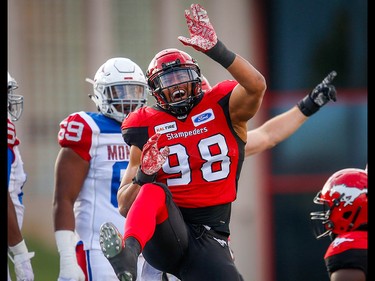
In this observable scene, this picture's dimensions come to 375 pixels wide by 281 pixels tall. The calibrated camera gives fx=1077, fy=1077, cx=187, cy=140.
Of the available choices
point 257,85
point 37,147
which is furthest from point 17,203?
point 37,147

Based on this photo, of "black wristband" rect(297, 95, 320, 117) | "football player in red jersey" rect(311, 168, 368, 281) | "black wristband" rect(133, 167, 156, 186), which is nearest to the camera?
"football player in red jersey" rect(311, 168, 368, 281)

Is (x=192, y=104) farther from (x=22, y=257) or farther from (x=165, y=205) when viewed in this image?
(x=22, y=257)

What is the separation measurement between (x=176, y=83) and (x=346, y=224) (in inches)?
42.3

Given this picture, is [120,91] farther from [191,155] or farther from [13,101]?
[191,155]

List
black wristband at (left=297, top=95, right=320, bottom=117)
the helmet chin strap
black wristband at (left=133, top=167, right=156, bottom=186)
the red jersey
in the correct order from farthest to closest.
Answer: black wristband at (left=297, top=95, right=320, bottom=117)
the red jersey
black wristband at (left=133, top=167, right=156, bottom=186)
the helmet chin strap

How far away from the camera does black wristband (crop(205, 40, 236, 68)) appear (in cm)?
475

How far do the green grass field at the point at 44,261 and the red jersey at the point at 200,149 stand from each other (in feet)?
18.0

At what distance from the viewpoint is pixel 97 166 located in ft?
19.0

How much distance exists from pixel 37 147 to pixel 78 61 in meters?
1.00

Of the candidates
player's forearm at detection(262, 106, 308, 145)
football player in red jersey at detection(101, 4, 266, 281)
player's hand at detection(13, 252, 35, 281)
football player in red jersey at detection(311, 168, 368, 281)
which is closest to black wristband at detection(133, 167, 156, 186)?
football player in red jersey at detection(101, 4, 266, 281)

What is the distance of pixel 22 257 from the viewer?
575 centimetres

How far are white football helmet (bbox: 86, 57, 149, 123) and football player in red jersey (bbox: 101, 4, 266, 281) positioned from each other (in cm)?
67

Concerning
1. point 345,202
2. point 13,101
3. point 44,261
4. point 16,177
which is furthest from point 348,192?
point 44,261

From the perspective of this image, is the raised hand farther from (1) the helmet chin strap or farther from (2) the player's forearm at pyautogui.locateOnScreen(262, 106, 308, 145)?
(1) the helmet chin strap
